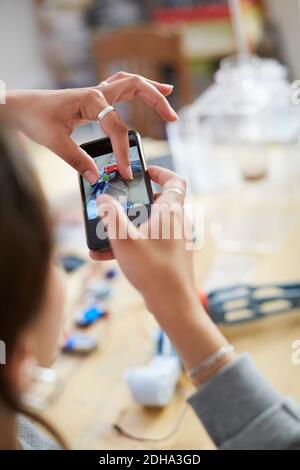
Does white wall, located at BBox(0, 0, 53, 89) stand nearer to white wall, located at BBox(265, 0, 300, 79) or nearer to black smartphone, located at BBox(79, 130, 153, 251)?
white wall, located at BBox(265, 0, 300, 79)

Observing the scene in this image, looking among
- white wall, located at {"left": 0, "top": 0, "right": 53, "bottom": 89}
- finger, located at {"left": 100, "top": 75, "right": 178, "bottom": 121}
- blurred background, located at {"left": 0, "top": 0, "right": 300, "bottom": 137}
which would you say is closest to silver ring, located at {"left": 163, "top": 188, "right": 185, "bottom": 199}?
finger, located at {"left": 100, "top": 75, "right": 178, "bottom": 121}

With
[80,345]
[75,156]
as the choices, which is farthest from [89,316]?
[75,156]

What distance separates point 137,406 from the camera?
756mm

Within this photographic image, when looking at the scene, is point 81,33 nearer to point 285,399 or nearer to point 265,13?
point 265,13

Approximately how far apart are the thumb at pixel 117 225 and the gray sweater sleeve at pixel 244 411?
0.15 m

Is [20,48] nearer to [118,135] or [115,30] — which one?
[115,30]

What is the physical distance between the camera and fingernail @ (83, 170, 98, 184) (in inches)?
24.4

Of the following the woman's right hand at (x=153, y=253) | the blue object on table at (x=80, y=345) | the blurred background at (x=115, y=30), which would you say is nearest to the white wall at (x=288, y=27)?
the blurred background at (x=115, y=30)

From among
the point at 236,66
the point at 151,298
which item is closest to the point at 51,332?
the point at 151,298

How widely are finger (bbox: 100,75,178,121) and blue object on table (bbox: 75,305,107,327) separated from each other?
1.29ft

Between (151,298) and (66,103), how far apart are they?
0.27 meters

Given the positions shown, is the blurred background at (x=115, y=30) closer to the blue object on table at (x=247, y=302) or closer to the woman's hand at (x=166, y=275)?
the blue object on table at (x=247, y=302)

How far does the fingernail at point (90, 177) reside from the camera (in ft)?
2.03

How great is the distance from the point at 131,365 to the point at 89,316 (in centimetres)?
13
